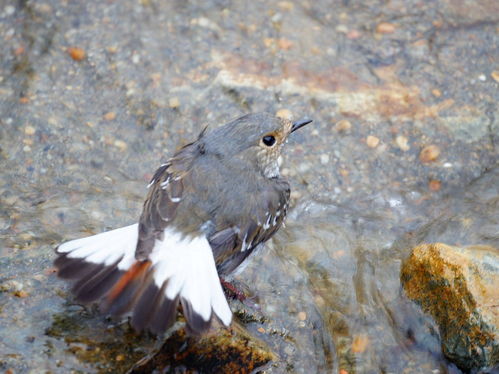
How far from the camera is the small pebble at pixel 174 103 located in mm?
7492

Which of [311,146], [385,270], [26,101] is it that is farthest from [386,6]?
[26,101]

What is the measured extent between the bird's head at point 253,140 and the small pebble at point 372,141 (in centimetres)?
164

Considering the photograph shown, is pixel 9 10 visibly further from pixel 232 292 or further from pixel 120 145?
pixel 232 292

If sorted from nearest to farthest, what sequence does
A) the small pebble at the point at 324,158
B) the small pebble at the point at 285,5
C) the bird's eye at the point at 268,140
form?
the bird's eye at the point at 268,140
the small pebble at the point at 324,158
the small pebble at the point at 285,5

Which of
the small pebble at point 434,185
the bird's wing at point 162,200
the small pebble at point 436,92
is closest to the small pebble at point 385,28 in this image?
the small pebble at point 436,92

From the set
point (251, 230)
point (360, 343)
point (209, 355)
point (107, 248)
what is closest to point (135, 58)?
point (251, 230)

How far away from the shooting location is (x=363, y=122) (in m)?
7.50

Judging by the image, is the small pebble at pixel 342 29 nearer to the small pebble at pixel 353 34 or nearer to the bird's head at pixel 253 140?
the small pebble at pixel 353 34

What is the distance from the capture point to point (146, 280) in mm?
4574

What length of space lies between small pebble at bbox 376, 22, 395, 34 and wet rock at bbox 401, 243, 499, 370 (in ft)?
11.0

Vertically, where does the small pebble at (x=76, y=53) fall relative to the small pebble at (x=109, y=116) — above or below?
above

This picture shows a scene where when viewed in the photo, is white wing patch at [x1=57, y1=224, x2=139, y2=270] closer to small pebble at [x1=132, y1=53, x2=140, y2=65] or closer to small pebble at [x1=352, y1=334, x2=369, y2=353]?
small pebble at [x1=352, y1=334, x2=369, y2=353]

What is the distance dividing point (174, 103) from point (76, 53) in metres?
1.23

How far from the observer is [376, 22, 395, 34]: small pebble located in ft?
27.2
